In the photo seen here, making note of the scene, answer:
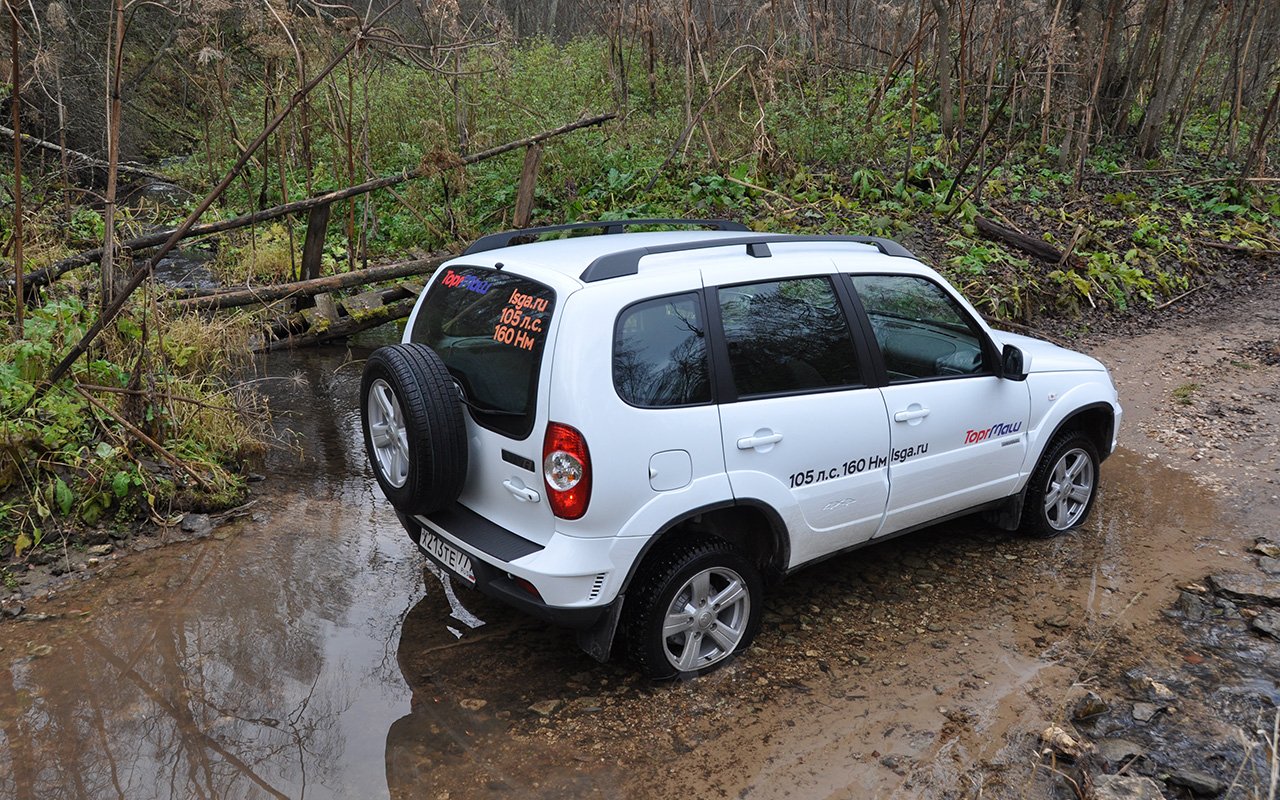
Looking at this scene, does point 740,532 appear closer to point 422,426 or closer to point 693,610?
point 693,610

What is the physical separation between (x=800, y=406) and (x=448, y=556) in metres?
1.68

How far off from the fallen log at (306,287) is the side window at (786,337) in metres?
5.24

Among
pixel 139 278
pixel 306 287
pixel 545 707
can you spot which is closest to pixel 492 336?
pixel 545 707

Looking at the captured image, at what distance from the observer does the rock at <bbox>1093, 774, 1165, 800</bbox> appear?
10.9 ft

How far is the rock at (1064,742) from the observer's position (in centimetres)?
356

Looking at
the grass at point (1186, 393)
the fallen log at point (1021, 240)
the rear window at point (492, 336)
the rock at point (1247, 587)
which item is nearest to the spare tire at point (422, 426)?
the rear window at point (492, 336)

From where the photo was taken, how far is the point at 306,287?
8875 mm

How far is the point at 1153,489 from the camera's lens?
6.22m

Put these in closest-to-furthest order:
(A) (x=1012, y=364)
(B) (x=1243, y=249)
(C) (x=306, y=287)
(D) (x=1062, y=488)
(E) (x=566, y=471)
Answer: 1. (E) (x=566, y=471)
2. (A) (x=1012, y=364)
3. (D) (x=1062, y=488)
4. (C) (x=306, y=287)
5. (B) (x=1243, y=249)

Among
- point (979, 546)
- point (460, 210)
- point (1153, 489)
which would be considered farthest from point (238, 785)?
point (460, 210)

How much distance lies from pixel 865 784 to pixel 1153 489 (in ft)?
13.1

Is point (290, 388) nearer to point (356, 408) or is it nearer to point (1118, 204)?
point (356, 408)

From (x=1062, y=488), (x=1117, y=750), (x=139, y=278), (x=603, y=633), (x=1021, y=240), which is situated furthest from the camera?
(x=1021, y=240)

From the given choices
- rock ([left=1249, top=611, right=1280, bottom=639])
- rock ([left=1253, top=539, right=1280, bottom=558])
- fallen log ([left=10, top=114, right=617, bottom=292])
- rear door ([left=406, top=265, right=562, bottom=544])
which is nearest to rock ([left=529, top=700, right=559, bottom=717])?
rear door ([left=406, top=265, right=562, bottom=544])
